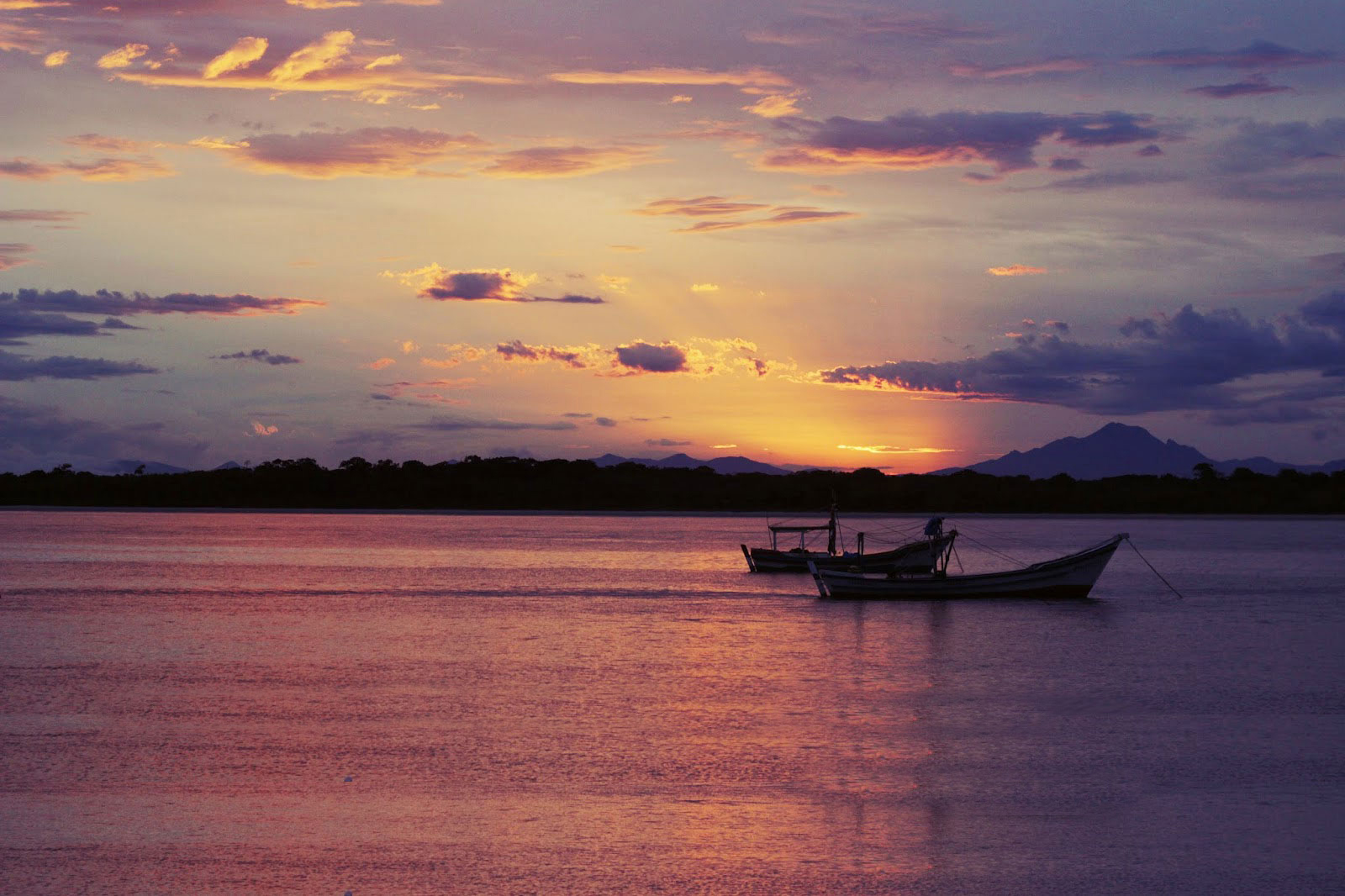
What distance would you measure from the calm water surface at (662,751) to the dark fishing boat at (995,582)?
11.3ft

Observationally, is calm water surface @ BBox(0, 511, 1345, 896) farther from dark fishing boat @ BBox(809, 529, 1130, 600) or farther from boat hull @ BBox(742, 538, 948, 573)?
boat hull @ BBox(742, 538, 948, 573)

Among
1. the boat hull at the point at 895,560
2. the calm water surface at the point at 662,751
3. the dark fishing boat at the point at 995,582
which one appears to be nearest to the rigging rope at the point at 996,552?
the boat hull at the point at 895,560

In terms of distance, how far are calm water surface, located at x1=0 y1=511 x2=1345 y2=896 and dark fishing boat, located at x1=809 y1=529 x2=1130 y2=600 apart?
346 cm

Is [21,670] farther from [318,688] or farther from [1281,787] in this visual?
[1281,787]

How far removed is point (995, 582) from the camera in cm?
4238

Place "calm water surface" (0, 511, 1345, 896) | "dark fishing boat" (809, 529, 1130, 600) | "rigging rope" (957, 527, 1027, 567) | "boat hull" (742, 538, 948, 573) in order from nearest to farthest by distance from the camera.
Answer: "calm water surface" (0, 511, 1345, 896)
"dark fishing boat" (809, 529, 1130, 600)
"boat hull" (742, 538, 948, 573)
"rigging rope" (957, 527, 1027, 567)

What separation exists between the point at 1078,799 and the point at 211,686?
46.5 ft

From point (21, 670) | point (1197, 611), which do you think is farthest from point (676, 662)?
point (1197, 611)

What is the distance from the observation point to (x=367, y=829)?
38.5ft

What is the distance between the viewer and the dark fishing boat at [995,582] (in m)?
42.4

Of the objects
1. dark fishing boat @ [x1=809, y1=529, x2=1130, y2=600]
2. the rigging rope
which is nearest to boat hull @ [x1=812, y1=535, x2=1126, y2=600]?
dark fishing boat @ [x1=809, y1=529, x2=1130, y2=600]

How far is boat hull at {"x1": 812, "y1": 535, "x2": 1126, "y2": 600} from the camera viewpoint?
139 ft

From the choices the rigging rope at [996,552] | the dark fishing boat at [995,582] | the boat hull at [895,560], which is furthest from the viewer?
the rigging rope at [996,552]

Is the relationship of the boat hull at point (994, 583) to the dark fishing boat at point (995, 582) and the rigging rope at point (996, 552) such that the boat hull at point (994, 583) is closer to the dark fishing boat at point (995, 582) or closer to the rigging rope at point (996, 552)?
the dark fishing boat at point (995, 582)
